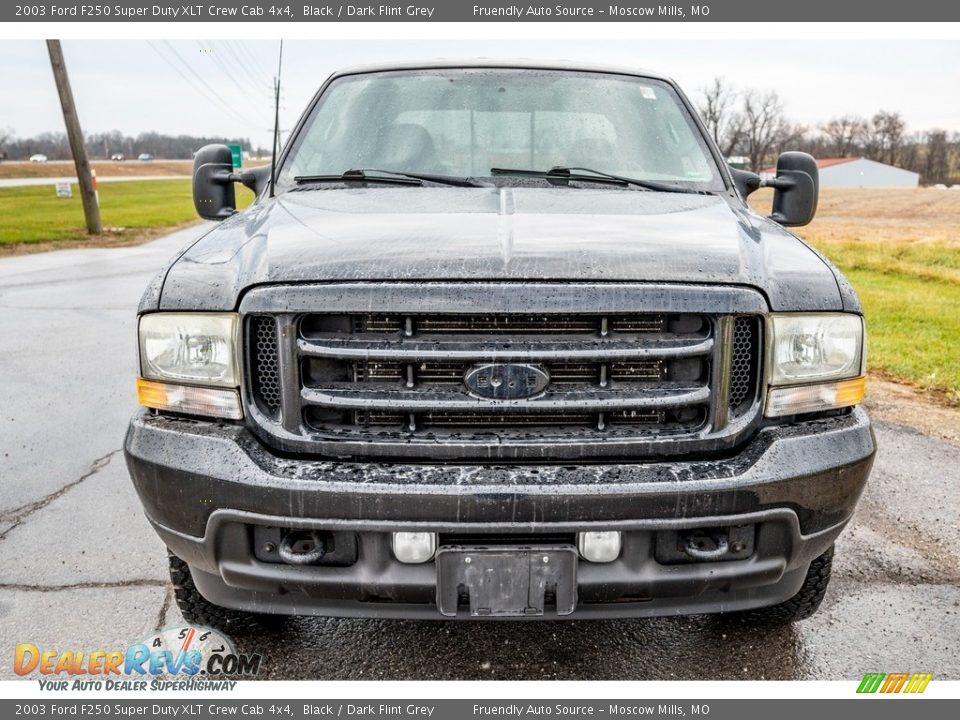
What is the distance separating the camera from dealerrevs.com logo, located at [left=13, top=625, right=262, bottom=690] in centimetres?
251

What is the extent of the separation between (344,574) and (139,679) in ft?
3.22

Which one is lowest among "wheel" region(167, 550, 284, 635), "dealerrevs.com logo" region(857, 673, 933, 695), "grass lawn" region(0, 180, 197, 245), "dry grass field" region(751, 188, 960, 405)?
"grass lawn" region(0, 180, 197, 245)

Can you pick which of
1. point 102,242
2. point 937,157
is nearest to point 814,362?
point 102,242

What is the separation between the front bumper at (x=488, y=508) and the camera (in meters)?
2.00

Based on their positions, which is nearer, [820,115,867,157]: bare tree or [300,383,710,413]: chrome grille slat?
[300,383,710,413]: chrome grille slat

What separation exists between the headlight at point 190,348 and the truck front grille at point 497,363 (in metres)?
0.09

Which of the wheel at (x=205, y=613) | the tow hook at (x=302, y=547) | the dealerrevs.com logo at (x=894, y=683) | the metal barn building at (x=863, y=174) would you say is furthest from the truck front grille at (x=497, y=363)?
the metal barn building at (x=863, y=174)

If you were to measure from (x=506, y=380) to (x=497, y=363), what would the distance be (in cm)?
5

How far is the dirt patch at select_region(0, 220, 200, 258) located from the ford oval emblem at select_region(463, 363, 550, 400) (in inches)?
659

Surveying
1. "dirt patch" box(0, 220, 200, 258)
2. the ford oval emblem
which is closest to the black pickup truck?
the ford oval emblem

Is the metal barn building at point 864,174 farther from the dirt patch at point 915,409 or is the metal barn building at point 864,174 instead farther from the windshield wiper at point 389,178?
the windshield wiper at point 389,178

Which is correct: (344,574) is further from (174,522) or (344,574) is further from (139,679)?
(139,679)

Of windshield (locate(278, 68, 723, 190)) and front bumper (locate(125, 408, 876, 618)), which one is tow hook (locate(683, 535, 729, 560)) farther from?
windshield (locate(278, 68, 723, 190))
